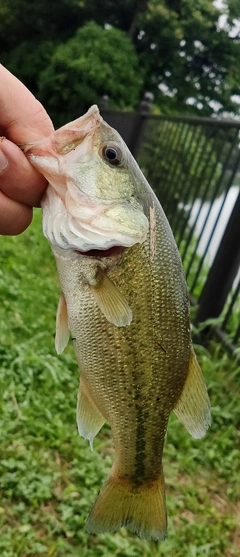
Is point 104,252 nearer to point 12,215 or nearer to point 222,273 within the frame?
point 12,215

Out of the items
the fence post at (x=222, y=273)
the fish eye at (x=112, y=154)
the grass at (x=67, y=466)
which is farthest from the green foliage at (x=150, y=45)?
the fish eye at (x=112, y=154)

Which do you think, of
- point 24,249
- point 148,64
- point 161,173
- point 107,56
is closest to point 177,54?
point 148,64

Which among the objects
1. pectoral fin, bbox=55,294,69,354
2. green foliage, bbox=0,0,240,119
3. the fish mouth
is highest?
green foliage, bbox=0,0,240,119

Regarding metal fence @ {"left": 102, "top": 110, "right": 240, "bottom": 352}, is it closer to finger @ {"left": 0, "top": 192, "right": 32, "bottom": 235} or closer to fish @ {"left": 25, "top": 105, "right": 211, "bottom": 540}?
fish @ {"left": 25, "top": 105, "right": 211, "bottom": 540}

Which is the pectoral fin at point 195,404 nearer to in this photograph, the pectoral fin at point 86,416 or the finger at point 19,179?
the pectoral fin at point 86,416

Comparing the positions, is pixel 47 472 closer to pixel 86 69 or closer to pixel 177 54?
pixel 86 69

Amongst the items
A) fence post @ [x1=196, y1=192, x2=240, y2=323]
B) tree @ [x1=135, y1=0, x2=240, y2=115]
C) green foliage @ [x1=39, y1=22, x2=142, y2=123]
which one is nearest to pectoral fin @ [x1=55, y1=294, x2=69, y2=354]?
fence post @ [x1=196, y1=192, x2=240, y2=323]
